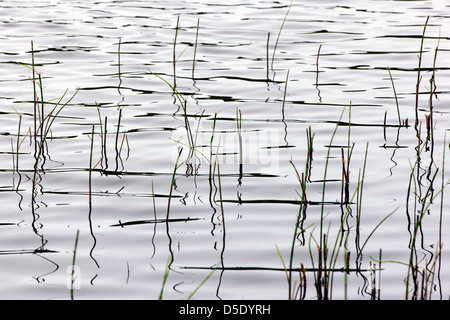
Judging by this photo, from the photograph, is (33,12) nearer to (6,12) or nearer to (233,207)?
(6,12)

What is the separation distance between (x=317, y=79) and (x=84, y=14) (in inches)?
175

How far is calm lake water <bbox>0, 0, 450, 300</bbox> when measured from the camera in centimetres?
336

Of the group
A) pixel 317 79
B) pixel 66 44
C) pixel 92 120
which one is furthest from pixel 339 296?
pixel 66 44

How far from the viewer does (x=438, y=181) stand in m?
4.40

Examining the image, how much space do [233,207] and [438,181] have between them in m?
1.32

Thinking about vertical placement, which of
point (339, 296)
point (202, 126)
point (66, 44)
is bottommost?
point (339, 296)

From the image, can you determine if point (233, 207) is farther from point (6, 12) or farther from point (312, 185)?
point (6, 12)

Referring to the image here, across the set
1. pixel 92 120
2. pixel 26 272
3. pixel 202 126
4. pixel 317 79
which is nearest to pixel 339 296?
pixel 26 272

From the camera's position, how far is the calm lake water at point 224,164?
3363mm

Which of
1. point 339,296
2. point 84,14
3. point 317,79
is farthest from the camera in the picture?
point 84,14

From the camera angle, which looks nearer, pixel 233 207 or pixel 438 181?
pixel 233 207

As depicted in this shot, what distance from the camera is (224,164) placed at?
4859 mm

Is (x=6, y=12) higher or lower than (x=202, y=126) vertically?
higher

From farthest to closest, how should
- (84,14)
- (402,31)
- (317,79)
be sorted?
(84,14) < (402,31) < (317,79)
